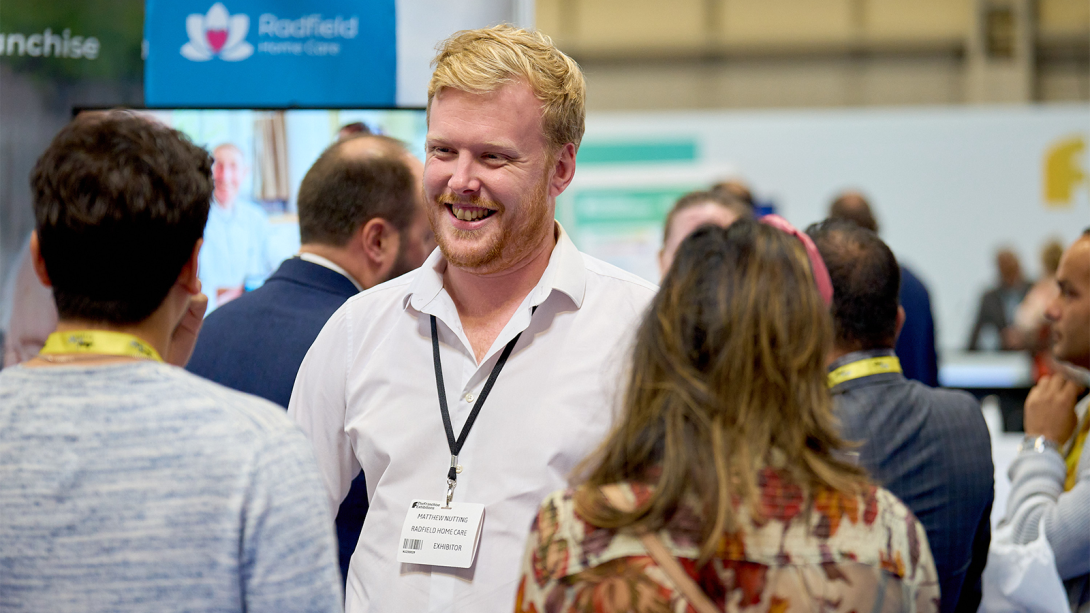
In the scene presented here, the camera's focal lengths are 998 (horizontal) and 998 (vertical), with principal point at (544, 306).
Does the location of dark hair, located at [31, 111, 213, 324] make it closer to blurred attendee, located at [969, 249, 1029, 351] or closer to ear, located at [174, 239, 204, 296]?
ear, located at [174, 239, 204, 296]

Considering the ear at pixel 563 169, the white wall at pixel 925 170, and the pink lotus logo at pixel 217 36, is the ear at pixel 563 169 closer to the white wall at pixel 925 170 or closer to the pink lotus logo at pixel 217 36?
the pink lotus logo at pixel 217 36

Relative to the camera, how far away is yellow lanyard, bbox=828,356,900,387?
6.50 feet

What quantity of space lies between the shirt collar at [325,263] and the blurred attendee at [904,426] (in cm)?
112

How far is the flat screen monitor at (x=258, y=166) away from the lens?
8.59 feet

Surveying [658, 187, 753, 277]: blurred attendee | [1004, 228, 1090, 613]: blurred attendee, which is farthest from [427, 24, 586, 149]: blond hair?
[658, 187, 753, 277]: blurred attendee

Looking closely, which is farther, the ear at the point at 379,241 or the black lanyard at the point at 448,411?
the ear at the point at 379,241

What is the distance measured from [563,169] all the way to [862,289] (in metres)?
0.67

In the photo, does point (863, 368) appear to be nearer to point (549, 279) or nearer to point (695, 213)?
point (549, 279)

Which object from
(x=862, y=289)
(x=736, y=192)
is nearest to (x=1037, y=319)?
(x=736, y=192)

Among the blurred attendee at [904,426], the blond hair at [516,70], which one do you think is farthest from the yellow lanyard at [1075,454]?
the blond hair at [516,70]

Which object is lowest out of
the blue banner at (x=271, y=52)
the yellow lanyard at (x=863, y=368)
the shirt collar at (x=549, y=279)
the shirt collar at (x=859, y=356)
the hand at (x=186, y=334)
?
the yellow lanyard at (x=863, y=368)

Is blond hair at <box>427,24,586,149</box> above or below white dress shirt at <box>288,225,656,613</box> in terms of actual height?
above

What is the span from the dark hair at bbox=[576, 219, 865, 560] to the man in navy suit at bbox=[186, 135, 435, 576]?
1.23 m

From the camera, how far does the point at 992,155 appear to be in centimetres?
815
